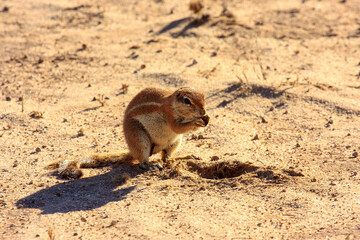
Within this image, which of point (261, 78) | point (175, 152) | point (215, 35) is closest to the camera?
point (175, 152)

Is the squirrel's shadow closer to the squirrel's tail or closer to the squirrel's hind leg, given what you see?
the squirrel's tail

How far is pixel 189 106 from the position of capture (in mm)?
5293

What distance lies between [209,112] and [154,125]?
1.95 metres

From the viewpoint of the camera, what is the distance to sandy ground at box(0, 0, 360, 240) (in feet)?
14.9

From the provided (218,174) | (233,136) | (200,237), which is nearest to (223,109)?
(233,136)

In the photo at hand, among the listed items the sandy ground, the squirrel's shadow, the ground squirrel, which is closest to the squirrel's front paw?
the ground squirrel

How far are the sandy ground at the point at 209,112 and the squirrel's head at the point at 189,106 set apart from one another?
2.36 ft

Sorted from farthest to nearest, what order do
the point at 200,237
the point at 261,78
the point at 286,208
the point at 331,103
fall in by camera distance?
the point at 261,78, the point at 331,103, the point at 286,208, the point at 200,237

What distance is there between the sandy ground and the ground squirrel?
0.62 ft

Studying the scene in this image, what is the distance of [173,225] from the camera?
439 centimetres

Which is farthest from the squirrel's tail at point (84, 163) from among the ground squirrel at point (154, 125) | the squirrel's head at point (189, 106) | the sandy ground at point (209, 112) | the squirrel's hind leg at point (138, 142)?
the squirrel's head at point (189, 106)

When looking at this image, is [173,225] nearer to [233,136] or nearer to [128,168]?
[128,168]

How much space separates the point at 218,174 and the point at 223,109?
2017mm

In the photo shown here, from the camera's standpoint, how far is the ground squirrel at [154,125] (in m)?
5.32
